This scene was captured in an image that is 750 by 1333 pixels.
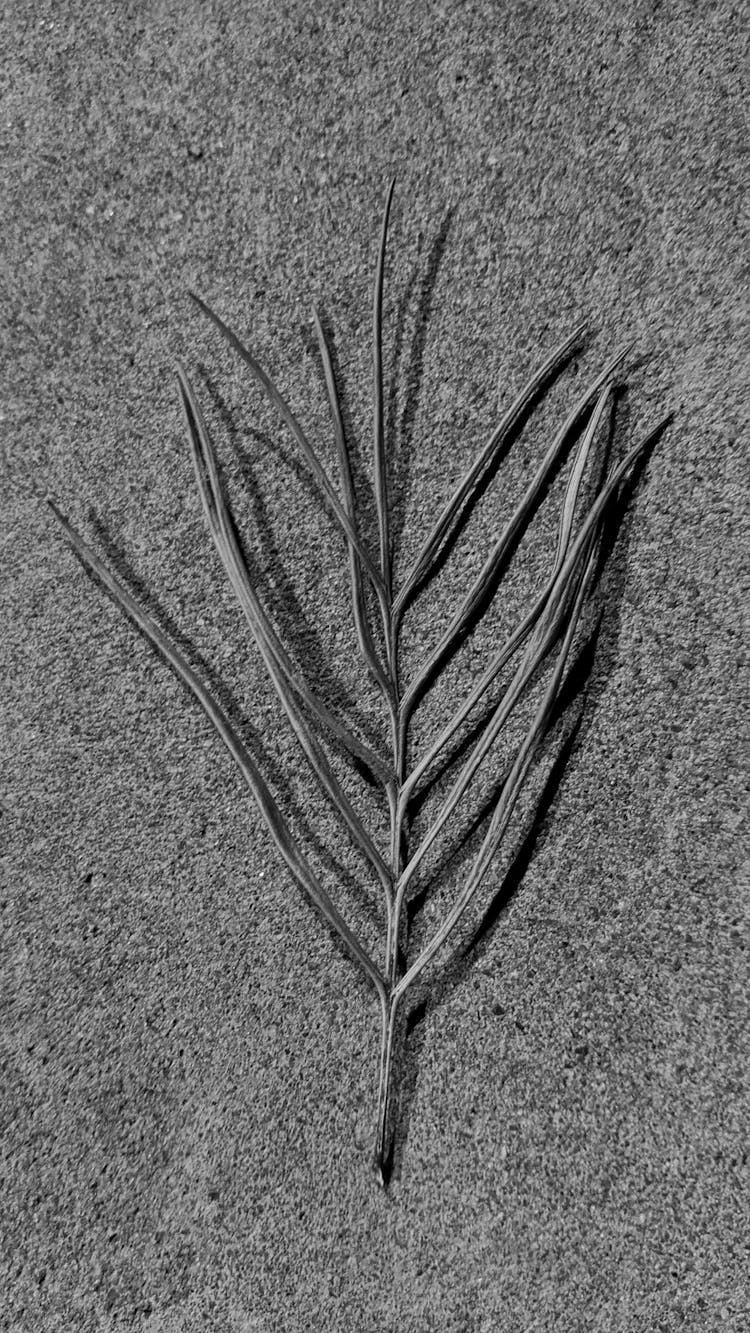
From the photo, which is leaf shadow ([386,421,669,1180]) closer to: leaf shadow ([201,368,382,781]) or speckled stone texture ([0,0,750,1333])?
speckled stone texture ([0,0,750,1333])

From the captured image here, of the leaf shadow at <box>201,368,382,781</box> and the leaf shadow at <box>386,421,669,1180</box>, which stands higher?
the leaf shadow at <box>201,368,382,781</box>

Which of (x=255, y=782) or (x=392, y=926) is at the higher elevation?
(x=255, y=782)

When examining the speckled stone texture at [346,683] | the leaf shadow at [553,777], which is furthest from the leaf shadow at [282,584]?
the leaf shadow at [553,777]

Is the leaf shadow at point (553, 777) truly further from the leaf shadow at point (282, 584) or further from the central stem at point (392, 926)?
the leaf shadow at point (282, 584)

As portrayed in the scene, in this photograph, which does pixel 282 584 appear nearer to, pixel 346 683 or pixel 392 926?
pixel 346 683

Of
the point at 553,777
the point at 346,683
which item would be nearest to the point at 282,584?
the point at 346,683

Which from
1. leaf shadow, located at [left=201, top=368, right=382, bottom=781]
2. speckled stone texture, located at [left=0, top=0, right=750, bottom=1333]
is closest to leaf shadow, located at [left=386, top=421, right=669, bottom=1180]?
speckled stone texture, located at [left=0, top=0, right=750, bottom=1333]
